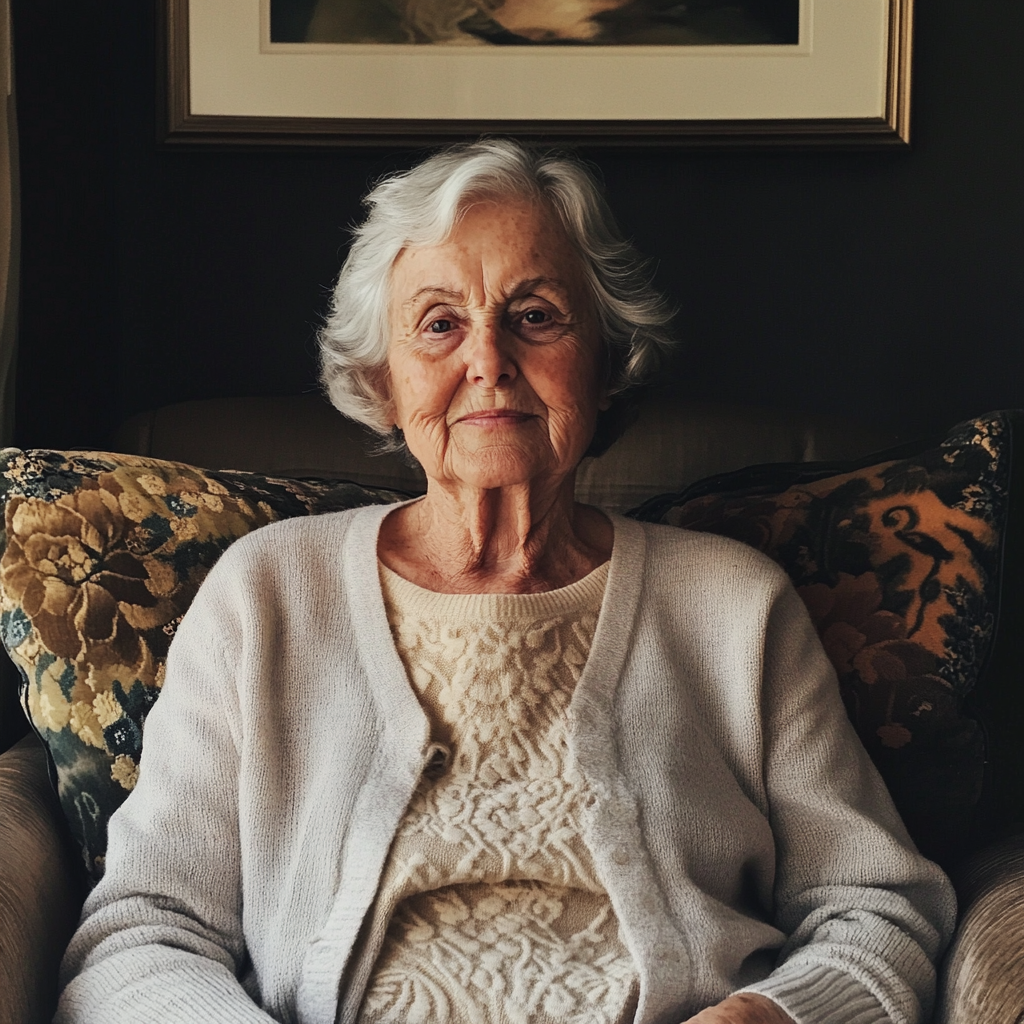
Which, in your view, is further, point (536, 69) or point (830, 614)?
point (536, 69)

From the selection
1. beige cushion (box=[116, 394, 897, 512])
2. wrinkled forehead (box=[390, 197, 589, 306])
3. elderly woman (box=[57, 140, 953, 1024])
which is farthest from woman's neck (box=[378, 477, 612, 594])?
beige cushion (box=[116, 394, 897, 512])

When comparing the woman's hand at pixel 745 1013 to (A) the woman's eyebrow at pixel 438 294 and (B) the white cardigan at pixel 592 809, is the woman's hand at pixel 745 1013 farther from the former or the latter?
(A) the woman's eyebrow at pixel 438 294

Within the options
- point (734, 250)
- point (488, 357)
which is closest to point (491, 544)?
point (488, 357)

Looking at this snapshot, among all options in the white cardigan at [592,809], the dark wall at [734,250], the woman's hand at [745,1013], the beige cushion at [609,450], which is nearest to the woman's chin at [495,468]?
the white cardigan at [592,809]

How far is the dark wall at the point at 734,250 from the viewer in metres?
Answer: 2.26

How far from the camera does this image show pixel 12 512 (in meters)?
1.43

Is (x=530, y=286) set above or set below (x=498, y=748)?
above

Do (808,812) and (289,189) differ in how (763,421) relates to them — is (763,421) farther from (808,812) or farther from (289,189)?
(289,189)

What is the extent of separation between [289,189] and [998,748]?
5.13ft

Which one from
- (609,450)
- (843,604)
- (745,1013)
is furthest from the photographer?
(609,450)

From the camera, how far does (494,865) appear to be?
1231 mm

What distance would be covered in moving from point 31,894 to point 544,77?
5.26 feet

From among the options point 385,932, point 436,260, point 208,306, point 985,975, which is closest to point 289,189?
point 208,306

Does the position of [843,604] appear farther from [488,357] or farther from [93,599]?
[93,599]
